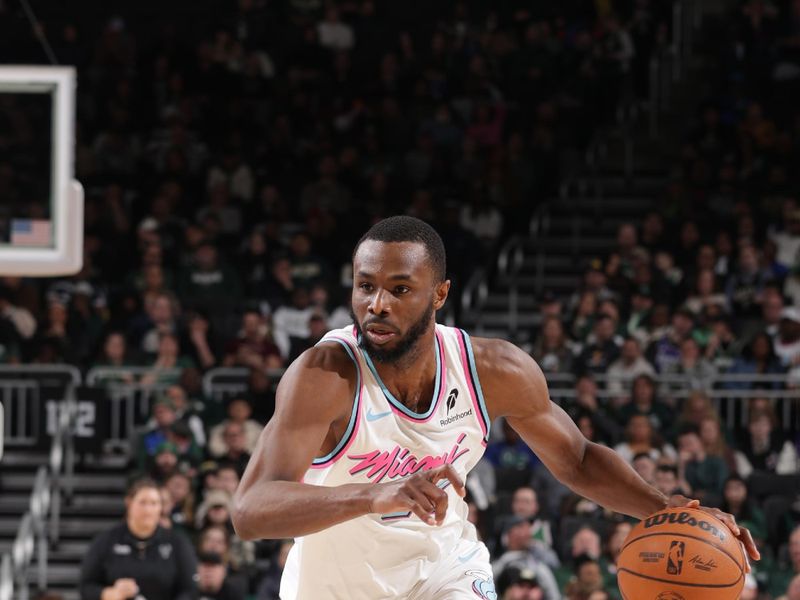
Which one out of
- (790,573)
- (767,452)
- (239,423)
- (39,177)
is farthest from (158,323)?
(39,177)

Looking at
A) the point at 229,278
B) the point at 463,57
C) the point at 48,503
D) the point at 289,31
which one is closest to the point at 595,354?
the point at 229,278

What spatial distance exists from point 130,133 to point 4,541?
6.03 metres

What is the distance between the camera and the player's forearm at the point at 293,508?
4227mm

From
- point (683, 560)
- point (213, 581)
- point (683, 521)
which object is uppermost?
point (683, 521)

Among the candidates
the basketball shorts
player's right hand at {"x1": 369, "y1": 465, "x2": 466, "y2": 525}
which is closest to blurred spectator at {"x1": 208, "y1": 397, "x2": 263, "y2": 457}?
the basketball shorts

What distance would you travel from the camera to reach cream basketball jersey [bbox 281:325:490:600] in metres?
4.95

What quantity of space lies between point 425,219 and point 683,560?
10.5 metres

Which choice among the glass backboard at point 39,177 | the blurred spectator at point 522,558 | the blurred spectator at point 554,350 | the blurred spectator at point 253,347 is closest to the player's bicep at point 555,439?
the glass backboard at point 39,177

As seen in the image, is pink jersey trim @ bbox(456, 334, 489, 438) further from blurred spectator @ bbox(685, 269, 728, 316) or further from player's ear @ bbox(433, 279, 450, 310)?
blurred spectator @ bbox(685, 269, 728, 316)

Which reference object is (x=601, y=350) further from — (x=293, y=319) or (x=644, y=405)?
(x=293, y=319)

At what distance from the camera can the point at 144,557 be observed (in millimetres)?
9969

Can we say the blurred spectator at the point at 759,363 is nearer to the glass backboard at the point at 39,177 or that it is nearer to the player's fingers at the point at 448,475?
the glass backboard at the point at 39,177

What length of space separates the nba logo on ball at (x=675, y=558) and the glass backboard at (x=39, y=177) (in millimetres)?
2739

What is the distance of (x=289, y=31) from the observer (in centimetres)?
1791
